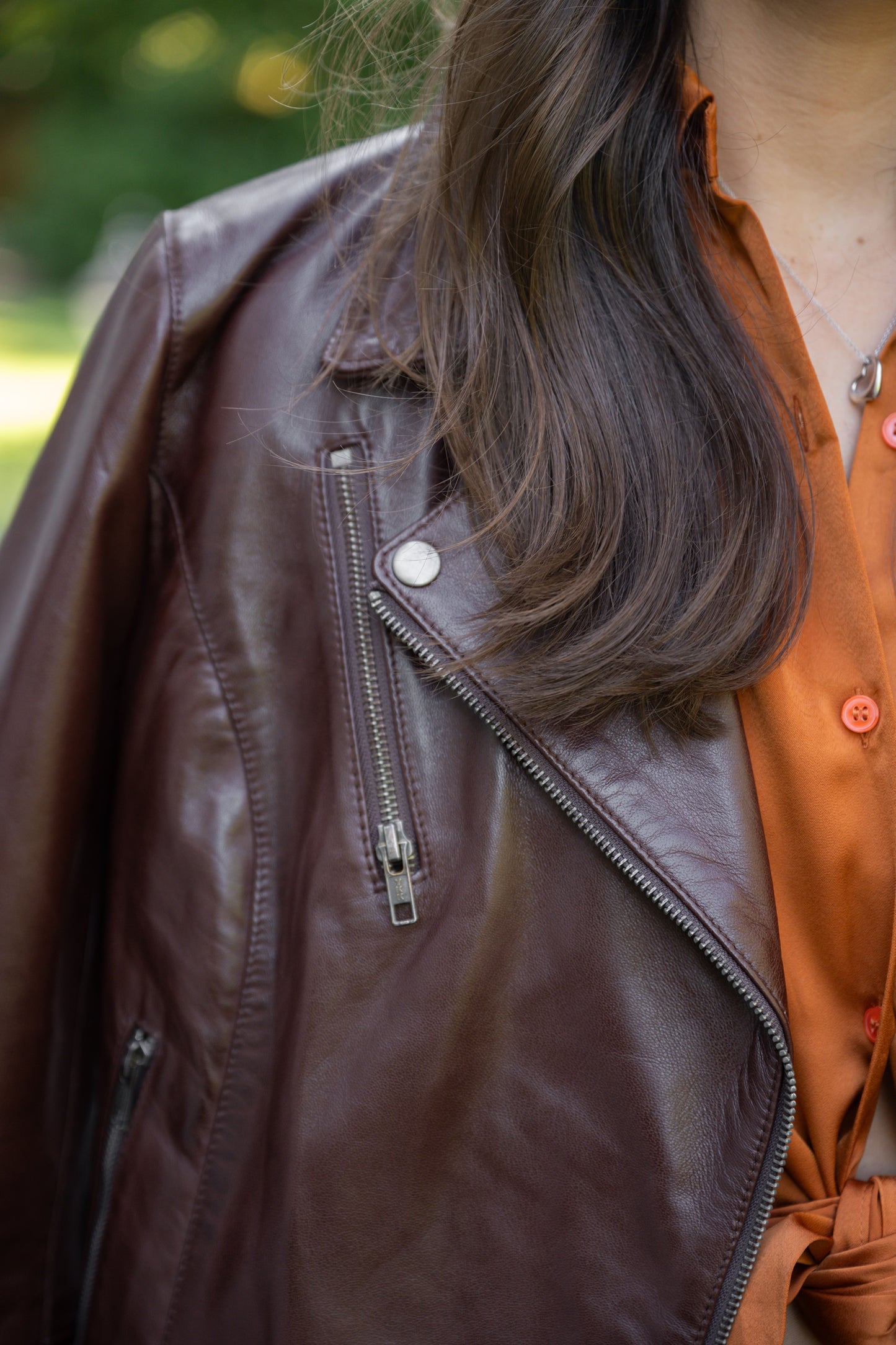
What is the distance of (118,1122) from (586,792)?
0.71m

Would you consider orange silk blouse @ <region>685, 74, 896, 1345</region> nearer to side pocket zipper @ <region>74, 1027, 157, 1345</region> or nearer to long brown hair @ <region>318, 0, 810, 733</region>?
long brown hair @ <region>318, 0, 810, 733</region>

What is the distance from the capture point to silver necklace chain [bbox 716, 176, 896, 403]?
4.05ft

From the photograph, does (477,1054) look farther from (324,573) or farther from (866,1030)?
(324,573)

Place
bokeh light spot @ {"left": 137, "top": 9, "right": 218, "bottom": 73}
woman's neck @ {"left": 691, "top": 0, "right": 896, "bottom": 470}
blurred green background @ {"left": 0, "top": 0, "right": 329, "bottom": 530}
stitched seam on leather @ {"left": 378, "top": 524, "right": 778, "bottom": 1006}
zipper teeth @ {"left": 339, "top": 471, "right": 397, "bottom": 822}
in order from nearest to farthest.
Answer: stitched seam on leather @ {"left": 378, "top": 524, "right": 778, "bottom": 1006} < zipper teeth @ {"left": 339, "top": 471, "right": 397, "bottom": 822} < woman's neck @ {"left": 691, "top": 0, "right": 896, "bottom": 470} < blurred green background @ {"left": 0, "top": 0, "right": 329, "bottom": 530} < bokeh light spot @ {"left": 137, "top": 9, "right": 218, "bottom": 73}

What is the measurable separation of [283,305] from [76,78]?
1090cm

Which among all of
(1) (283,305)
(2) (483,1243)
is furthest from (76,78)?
(2) (483,1243)

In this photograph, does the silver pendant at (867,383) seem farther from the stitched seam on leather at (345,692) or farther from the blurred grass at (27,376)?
the blurred grass at (27,376)

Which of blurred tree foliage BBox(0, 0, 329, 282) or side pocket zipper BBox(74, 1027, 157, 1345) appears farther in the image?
blurred tree foliage BBox(0, 0, 329, 282)

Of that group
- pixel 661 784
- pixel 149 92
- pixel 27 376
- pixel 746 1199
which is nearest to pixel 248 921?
pixel 661 784

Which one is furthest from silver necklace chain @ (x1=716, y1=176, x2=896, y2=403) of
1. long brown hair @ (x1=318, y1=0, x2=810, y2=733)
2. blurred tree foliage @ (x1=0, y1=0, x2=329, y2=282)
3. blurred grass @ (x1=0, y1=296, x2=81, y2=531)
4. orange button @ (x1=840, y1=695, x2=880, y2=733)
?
blurred tree foliage @ (x1=0, y1=0, x2=329, y2=282)

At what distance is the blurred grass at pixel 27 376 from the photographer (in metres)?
6.07

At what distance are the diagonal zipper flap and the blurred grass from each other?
4.25 m

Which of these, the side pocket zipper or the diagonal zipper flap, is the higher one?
the diagonal zipper flap

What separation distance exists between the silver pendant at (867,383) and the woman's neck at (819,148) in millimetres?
13
